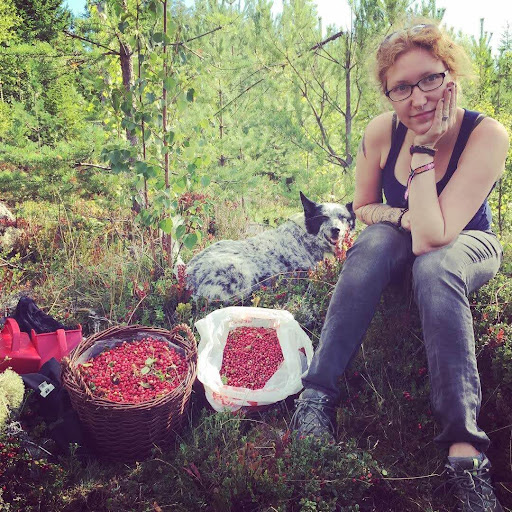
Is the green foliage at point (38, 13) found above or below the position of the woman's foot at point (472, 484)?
above

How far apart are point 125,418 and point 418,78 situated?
222 cm

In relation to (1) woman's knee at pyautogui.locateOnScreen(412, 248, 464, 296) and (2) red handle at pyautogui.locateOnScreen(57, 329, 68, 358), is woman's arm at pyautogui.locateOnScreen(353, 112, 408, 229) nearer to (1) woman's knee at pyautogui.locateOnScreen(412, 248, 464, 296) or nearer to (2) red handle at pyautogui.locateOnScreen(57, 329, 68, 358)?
(1) woman's knee at pyautogui.locateOnScreen(412, 248, 464, 296)

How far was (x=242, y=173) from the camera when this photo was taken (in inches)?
209

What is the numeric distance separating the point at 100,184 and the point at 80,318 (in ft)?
6.01

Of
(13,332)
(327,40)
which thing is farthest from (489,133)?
(327,40)

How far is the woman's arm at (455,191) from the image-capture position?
210cm

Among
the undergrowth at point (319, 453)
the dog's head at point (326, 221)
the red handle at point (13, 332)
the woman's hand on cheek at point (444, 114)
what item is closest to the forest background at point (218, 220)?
the undergrowth at point (319, 453)

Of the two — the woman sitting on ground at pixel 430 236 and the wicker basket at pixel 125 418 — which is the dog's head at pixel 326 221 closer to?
the woman sitting on ground at pixel 430 236

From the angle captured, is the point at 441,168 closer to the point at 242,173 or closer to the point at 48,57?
the point at 242,173

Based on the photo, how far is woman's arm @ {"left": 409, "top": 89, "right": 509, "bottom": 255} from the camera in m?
2.10

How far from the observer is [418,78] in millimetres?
2133

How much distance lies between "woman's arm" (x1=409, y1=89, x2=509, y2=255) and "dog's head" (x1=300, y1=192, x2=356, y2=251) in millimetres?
1392

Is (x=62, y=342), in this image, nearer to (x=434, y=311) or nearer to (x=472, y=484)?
(x=434, y=311)

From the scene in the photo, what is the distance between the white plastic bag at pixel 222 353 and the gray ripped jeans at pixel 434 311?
1.02ft
